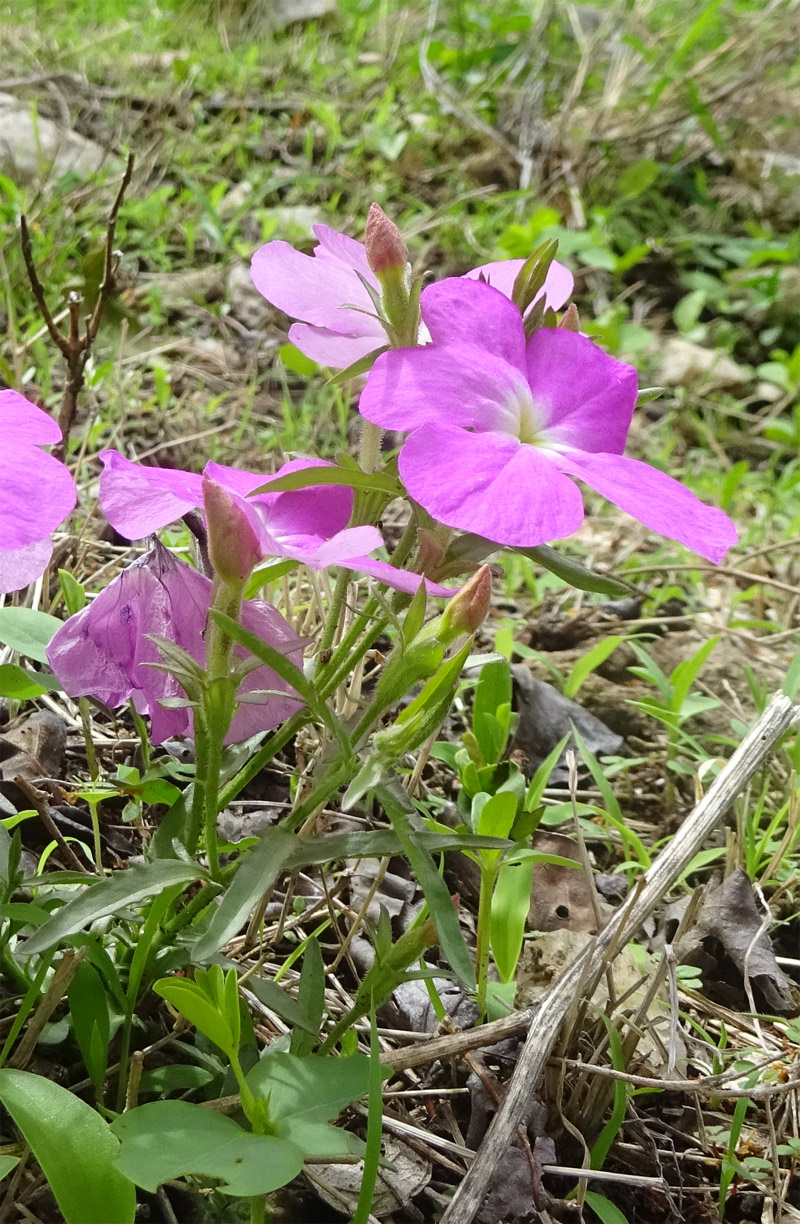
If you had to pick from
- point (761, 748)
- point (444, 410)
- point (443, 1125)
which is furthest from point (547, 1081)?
point (444, 410)

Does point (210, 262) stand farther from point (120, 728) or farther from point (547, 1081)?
point (547, 1081)

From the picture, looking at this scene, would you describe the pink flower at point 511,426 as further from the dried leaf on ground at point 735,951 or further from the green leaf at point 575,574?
the dried leaf on ground at point 735,951

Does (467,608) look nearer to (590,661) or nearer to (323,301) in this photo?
(323,301)

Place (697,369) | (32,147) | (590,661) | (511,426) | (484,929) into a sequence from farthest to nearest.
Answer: (697,369)
(32,147)
(590,661)
(484,929)
(511,426)

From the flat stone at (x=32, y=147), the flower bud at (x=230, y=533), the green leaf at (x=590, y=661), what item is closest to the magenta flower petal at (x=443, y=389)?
the flower bud at (x=230, y=533)

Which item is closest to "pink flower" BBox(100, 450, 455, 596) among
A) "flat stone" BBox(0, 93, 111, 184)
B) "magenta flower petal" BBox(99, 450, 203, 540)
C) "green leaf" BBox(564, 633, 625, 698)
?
"magenta flower petal" BBox(99, 450, 203, 540)

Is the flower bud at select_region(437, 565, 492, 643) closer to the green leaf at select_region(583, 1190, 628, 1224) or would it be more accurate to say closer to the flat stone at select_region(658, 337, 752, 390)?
the green leaf at select_region(583, 1190, 628, 1224)

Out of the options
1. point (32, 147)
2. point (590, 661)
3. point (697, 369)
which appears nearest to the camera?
point (590, 661)

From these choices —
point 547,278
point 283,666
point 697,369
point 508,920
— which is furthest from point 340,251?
point 697,369
